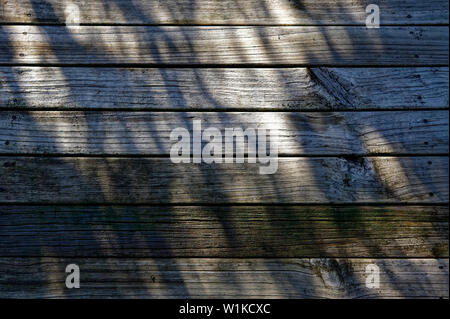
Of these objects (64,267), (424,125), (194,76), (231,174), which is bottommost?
(64,267)

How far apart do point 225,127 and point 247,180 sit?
280mm

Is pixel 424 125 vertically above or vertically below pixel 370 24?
below

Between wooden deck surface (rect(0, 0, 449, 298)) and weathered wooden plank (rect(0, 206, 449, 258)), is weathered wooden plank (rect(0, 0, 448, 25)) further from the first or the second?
weathered wooden plank (rect(0, 206, 449, 258))

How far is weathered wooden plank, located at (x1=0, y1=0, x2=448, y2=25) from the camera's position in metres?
2.02

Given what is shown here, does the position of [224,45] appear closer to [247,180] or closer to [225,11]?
[225,11]

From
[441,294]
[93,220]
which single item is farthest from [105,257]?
[441,294]

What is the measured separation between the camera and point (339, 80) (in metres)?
2.01

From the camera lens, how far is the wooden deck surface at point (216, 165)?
1.95 meters

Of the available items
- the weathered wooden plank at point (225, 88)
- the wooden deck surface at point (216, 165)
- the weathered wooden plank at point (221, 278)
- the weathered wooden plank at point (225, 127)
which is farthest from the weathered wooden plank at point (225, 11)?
the weathered wooden plank at point (221, 278)

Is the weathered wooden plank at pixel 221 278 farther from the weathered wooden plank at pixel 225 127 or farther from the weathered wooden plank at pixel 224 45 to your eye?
the weathered wooden plank at pixel 224 45

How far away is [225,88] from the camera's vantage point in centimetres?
200

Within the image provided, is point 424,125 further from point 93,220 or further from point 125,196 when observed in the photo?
point 93,220

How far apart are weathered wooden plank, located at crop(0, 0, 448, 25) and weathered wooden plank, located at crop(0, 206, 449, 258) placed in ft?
3.06

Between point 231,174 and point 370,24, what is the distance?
103 centimetres
